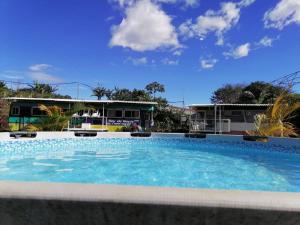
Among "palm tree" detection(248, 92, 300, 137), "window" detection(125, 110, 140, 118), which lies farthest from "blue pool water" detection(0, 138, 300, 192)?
"window" detection(125, 110, 140, 118)

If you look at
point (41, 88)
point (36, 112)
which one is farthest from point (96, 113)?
point (41, 88)

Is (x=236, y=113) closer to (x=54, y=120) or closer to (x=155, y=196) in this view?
(x=54, y=120)

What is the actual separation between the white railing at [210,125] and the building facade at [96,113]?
12.2ft

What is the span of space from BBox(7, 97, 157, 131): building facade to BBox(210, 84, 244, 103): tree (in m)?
23.8

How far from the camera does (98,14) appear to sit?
19031 millimetres

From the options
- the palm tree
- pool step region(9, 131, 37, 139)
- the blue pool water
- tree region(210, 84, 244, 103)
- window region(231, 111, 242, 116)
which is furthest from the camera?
tree region(210, 84, 244, 103)

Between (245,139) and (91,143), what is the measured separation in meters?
7.43

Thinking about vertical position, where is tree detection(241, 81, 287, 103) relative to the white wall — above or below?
above

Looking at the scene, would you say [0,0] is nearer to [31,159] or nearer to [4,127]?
[4,127]

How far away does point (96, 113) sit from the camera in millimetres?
24516

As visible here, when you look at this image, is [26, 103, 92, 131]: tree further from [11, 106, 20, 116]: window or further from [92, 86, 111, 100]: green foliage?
[92, 86, 111, 100]: green foliage

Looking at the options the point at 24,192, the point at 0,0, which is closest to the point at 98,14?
the point at 0,0

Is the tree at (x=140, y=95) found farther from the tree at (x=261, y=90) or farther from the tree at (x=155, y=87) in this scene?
the tree at (x=261, y=90)

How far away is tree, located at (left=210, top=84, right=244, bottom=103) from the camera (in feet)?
153
